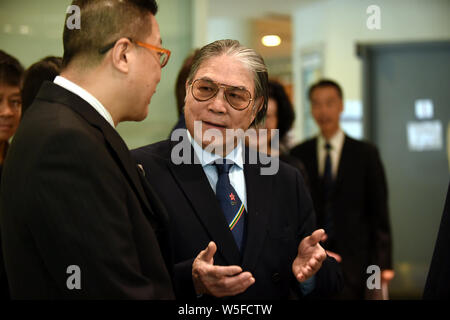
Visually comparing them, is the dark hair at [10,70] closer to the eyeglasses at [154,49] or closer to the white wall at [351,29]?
the eyeglasses at [154,49]

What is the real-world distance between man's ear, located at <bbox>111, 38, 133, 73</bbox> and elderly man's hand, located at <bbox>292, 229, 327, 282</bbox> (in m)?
0.72

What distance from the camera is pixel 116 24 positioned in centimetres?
122


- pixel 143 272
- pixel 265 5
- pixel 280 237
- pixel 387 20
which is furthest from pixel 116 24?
pixel 265 5

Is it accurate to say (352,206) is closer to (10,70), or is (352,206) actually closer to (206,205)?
(206,205)

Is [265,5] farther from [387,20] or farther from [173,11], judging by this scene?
[173,11]

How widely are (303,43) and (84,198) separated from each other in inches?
270

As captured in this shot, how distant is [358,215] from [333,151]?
50 centimetres

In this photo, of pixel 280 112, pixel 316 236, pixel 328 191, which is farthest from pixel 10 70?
pixel 328 191

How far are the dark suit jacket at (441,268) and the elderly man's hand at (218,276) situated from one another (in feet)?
1.55

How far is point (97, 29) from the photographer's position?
121 cm

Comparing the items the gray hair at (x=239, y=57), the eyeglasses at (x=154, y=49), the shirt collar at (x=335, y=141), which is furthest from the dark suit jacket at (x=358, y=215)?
the eyeglasses at (x=154, y=49)

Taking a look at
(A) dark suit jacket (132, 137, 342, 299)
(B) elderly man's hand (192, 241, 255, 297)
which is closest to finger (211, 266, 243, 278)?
(B) elderly man's hand (192, 241, 255, 297)

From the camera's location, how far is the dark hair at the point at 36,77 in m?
1.82
